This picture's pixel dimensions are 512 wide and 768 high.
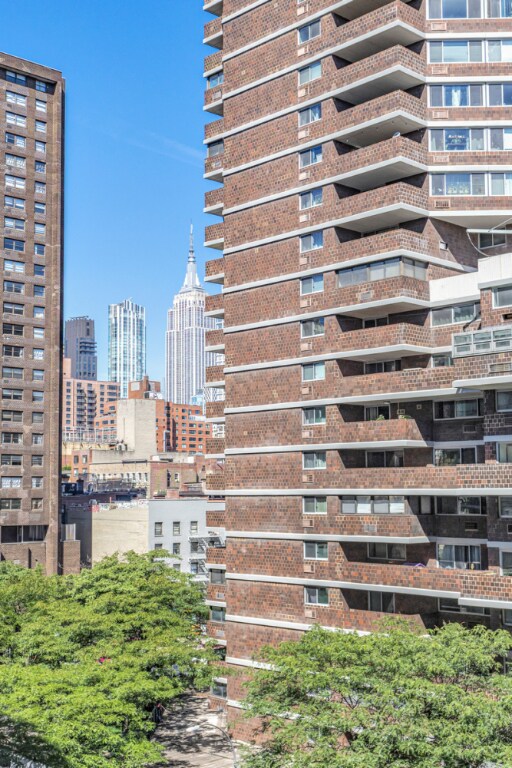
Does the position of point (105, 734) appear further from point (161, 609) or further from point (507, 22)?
point (507, 22)

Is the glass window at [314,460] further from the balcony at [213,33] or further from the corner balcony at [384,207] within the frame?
the balcony at [213,33]

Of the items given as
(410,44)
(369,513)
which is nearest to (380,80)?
(410,44)

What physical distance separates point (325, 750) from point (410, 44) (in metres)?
35.6

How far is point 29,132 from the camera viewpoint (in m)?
98.1

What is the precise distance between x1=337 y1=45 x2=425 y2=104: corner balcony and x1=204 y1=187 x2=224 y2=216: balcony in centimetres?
1127

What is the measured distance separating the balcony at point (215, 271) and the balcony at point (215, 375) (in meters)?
5.45

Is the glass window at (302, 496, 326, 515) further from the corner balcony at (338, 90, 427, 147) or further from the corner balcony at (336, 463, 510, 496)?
the corner balcony at (338, 90, 427, 147)

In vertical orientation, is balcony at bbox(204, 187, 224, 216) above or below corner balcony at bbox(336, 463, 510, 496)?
above

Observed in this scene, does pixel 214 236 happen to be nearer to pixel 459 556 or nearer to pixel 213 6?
pixel 213 6

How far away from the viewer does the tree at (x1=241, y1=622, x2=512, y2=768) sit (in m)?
29.4

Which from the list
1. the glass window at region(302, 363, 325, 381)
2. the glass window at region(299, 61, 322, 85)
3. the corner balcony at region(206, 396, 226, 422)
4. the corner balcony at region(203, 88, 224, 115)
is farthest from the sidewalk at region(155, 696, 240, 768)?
the corner balcony at region(203, 88, 224, 115)

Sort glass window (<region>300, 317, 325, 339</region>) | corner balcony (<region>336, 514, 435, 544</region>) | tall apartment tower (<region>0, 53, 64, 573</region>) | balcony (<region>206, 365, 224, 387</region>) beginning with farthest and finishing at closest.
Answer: tall apartment tower (<region>0, 53, 64, 573</region>)
balcony (<region>206, 365, 224, 387</region>)
glass window (<region>300, 317, 325, 339</region>)
corner balcony (<region>336, 514, 435, 544</region>)

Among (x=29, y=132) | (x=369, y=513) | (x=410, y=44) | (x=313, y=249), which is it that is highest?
(x=29, y=132)

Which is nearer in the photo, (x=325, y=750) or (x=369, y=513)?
(x=325, y=750)
